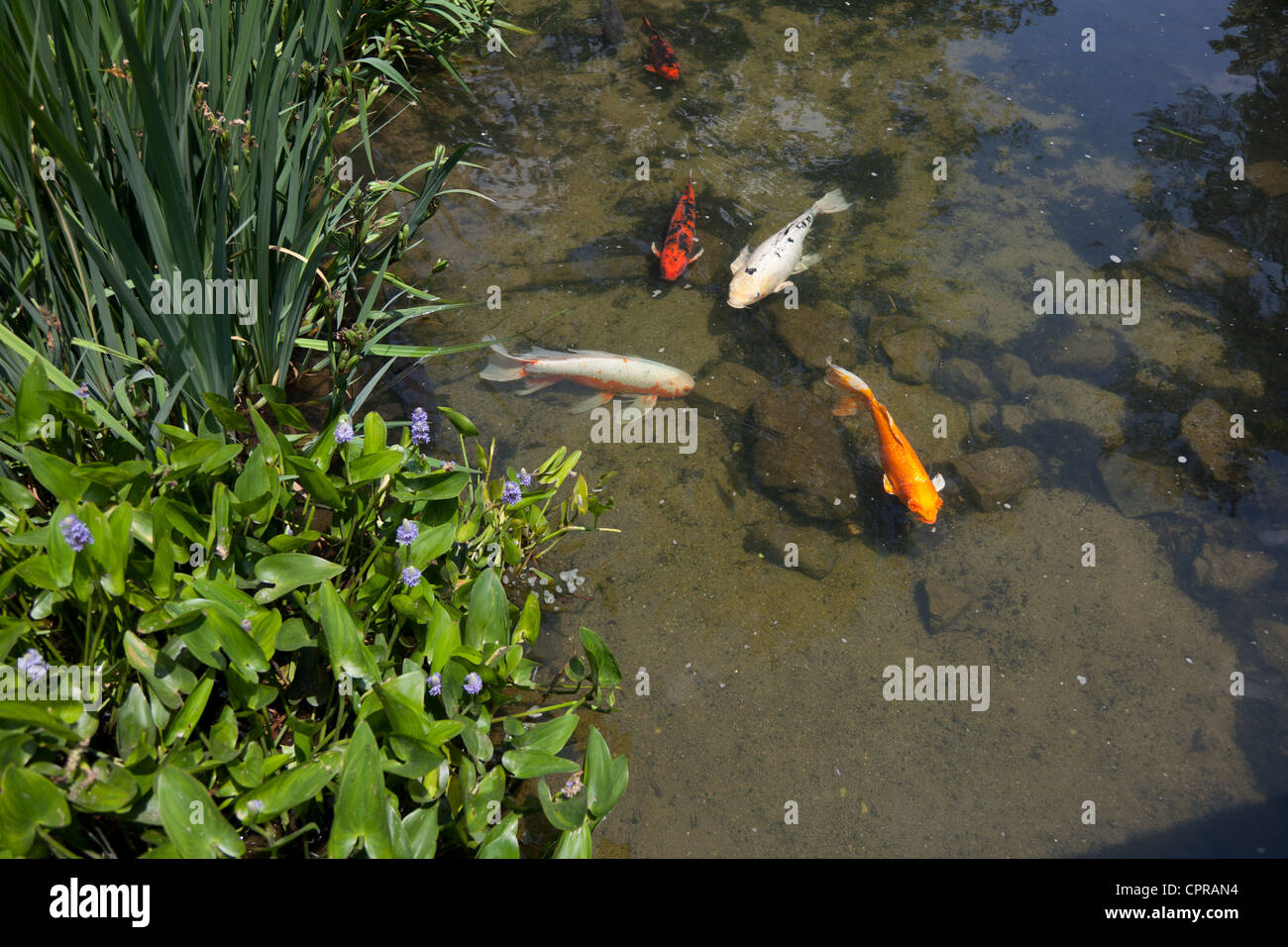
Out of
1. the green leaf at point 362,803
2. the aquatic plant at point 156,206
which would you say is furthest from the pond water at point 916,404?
the aquatic plant at point 156,206

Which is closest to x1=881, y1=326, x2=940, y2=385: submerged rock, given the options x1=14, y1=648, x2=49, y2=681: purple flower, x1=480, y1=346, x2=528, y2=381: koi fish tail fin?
x1=480, y1=346, x2=528, y2=381: koi fish tail fin

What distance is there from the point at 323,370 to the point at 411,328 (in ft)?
2.04

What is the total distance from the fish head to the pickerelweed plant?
7.34ft

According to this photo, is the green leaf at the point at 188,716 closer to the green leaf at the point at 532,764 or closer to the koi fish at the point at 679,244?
the green leaf at the point at 532,764

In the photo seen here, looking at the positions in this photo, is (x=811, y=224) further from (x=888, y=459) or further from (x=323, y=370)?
(x=323, y=370)

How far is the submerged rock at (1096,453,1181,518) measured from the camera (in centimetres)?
379

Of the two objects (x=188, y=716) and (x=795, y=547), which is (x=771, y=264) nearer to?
(x=795, y=547)

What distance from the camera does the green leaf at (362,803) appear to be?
185cm

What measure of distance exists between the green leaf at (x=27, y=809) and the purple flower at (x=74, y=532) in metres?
0.55

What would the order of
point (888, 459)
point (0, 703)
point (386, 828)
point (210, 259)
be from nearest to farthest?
point (0, 703), point (386, 828), point (210, 259), point (888, 459)

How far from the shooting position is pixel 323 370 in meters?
3.77

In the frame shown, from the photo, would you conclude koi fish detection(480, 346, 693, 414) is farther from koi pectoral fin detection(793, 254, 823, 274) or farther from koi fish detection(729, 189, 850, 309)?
koi pectoral fin detection(793, 254, 823, 274)

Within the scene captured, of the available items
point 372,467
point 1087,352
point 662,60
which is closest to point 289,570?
point 372,467

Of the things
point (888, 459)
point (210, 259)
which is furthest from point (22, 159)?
point (888, 459)
